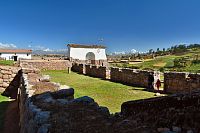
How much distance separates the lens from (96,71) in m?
28.5

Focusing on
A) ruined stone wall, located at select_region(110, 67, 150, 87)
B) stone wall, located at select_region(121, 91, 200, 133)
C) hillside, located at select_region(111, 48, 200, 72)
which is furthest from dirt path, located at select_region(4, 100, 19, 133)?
hillside, located at select_region(111, 48, 200, 72)

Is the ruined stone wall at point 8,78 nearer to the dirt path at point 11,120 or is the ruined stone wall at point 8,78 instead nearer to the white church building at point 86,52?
the dirt path at point 11,120

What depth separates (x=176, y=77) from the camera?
1653 centimetres

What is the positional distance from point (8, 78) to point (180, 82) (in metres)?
11.8

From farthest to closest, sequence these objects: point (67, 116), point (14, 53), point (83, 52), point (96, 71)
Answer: point (14, 53) → point (83, 52) → point (96, 71) → point (67, 116)

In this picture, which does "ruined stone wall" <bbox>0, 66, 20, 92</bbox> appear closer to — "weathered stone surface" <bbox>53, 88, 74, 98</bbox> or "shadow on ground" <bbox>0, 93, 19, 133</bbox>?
"shadow on ground" <bbox>0, 93, 19, 133</bbox>

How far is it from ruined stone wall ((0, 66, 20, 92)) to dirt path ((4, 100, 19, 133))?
4911mm

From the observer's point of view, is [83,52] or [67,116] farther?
[83,52]

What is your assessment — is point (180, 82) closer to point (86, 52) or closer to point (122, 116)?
point (122, 116)

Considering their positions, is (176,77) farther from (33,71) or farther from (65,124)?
(65,124)

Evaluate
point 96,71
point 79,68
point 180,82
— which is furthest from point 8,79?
point 79,68

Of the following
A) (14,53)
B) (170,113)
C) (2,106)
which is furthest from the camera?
(14,53)

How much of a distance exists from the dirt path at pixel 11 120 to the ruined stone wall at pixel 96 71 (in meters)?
12.4

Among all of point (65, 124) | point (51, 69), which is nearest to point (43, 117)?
point (65, 124)
